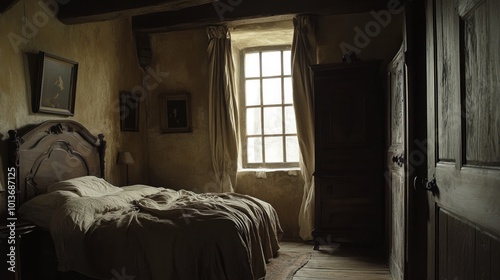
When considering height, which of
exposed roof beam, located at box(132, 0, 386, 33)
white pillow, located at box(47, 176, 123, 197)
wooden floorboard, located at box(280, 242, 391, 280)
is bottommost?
wooden floorboard, located at box(280, 242, 391, 280)

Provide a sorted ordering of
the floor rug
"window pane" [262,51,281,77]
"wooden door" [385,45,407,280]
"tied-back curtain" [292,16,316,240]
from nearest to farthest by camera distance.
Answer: "wooden door" [385,45,407,280] < the floor rug < "tied-back curtain" [292,16,316,240] < "window pane" [262,51,281,77]

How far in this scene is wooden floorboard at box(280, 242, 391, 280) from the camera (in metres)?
3.56

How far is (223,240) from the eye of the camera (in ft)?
9.36

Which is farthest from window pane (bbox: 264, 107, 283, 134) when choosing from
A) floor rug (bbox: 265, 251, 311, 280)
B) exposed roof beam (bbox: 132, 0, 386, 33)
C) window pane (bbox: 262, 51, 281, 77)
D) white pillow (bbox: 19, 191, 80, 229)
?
white pillow (bbox: 19, 191, 80, 229)

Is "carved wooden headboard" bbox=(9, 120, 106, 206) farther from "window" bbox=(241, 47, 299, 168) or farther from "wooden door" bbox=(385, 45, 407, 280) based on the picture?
"wooden door" bbox=(385, 45, 407, 280)

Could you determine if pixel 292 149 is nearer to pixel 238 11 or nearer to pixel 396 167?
pixel 238 11

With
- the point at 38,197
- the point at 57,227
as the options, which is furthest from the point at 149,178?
the point at 57,227

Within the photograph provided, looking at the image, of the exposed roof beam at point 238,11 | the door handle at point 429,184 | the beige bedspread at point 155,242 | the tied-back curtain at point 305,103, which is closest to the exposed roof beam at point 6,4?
the beige bedspread at point 155,242

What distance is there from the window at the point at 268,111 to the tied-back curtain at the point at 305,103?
509mm

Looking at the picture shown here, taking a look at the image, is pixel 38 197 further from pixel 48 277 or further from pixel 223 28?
pixel 223 28

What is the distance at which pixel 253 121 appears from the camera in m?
5.76

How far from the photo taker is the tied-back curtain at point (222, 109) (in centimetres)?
537

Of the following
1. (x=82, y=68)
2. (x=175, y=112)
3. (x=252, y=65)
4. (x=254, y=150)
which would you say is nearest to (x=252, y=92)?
(x=252, y=65)

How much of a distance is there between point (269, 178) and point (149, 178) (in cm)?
190
